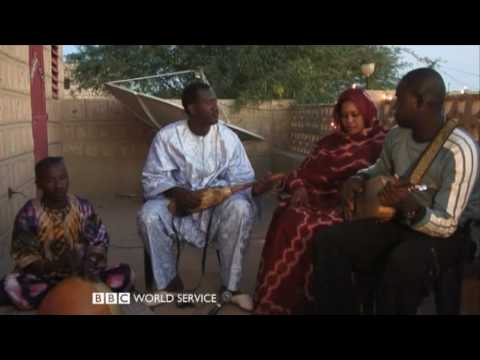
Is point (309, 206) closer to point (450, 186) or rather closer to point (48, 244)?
point (450, 186)

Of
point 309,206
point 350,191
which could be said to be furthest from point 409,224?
point 309,206

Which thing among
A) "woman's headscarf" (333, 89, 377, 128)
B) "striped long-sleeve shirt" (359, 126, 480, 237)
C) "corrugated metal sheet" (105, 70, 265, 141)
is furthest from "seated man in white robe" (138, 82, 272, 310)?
"corrugated metal sheet" (105, 70, 265, 141)

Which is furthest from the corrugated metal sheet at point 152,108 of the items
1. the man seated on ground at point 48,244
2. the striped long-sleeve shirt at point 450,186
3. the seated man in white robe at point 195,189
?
the striped long-sleeve shirt at point 450,186

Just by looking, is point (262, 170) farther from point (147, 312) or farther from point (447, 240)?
point (447, 240)

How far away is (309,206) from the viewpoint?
10.6 feet

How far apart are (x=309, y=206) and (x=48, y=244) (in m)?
1.48

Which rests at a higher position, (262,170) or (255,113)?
(255,113)

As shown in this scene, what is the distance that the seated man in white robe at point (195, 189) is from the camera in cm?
344

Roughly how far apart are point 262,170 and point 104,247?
17.8 feet

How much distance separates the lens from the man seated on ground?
3.16 meters

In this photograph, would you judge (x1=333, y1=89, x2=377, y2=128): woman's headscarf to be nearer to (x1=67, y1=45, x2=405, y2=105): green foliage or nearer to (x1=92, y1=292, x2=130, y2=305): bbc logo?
(x1=92, y1=292, x2=130, y2=305): bbc logo

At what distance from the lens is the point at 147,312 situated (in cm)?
334

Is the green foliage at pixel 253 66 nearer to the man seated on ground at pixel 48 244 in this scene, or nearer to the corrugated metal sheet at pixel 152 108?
the corrugated metal sheet at pixel 152 108

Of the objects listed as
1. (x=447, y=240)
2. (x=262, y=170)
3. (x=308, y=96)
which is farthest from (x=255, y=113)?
(x=447, y=240)
